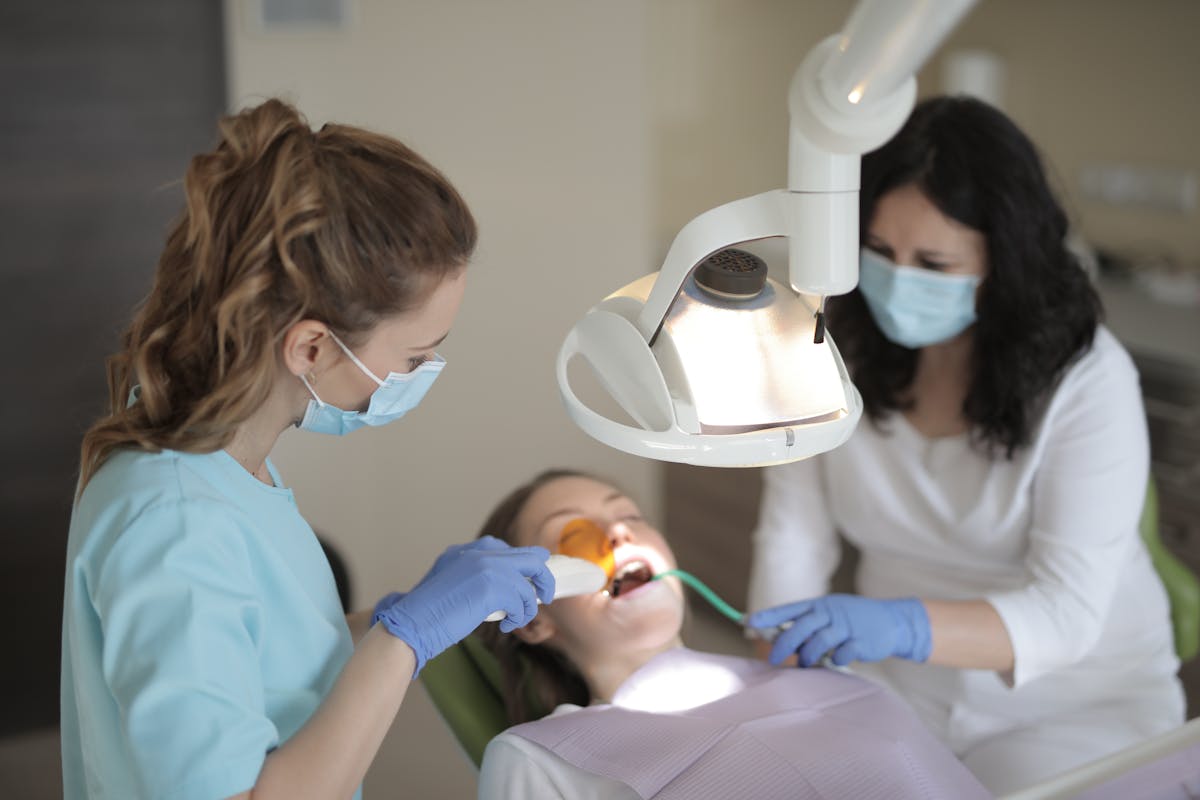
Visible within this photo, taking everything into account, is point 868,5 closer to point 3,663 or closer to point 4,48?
point 4,48

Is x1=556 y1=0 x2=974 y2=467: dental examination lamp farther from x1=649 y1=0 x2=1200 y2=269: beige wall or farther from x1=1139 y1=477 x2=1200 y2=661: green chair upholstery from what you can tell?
x1=649 y1=0 x2=1200 y2=269: beige wall

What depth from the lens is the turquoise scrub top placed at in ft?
3.11

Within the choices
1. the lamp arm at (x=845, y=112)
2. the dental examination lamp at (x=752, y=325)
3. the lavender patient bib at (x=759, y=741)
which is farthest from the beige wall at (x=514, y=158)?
the lamp arm at (x=845, y=112)

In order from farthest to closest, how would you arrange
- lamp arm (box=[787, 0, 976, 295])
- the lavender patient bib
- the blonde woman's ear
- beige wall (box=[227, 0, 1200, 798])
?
beige wall (box=[227, 0, 1200, 798]) < the lavender patient bib < the blonde woman's ear < lamp arm (box=[787, 0, 976, 295])

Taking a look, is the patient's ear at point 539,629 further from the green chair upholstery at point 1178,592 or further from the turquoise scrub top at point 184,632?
the green chair upholstery at point 1178,592

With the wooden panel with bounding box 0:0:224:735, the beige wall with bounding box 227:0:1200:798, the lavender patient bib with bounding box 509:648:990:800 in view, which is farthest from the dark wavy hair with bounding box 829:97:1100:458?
the wooden panel with bounding box 0:0:224:735

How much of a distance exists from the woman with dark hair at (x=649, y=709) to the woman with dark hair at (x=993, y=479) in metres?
0.09

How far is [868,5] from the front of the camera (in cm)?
80

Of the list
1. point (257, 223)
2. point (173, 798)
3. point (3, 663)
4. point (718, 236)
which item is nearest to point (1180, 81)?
point (718, 236)

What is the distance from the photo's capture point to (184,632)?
96 centimetres

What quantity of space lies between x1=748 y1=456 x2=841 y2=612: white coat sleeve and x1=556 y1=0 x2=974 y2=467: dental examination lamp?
89 centimetres

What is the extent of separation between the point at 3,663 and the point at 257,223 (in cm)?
216

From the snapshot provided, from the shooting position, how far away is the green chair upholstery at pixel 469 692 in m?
1.51

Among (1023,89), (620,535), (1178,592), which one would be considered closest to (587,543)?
(620,535)
